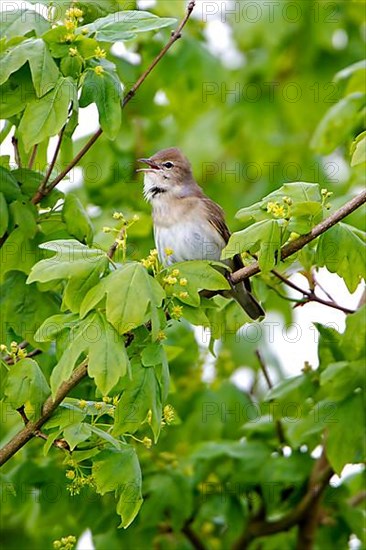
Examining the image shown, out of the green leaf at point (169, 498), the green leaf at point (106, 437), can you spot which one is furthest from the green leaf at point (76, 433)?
the green leaf at point (169, 498)

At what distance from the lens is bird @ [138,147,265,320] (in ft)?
14.6

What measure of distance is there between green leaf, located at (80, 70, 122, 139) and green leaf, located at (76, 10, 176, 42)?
11 centimetres

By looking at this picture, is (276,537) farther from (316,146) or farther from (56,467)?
(316,146)

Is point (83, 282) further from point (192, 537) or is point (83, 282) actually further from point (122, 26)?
point (192, 537)

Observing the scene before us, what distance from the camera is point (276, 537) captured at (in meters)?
4.70

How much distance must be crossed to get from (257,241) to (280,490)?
1.73m

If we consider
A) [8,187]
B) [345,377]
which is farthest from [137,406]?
[345,377]

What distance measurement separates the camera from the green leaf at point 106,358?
2.78 meters

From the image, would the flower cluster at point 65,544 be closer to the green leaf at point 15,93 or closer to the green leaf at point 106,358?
the green leaf at point 106,358

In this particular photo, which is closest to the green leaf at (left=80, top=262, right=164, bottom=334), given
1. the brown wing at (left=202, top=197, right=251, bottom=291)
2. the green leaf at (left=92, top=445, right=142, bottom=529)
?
the green leaf at (left=92, top=445, right=142, bottom=529)

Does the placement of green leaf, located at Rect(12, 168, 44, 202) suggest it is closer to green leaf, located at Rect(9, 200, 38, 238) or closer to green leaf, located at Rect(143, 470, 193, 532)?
green leaf, located at Rect(9, 200, 38, 238)

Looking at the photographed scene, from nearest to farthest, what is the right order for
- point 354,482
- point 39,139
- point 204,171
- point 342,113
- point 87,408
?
1. point 87,408
2. point 39,139
3. point 342,113
4. point 354,482
5. point 204,171

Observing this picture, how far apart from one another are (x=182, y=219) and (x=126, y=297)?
172 cm

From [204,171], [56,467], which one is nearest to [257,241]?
[56,467]
